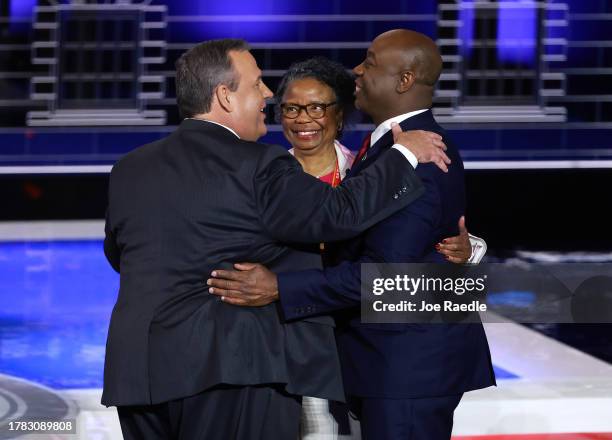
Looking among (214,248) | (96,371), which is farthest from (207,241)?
(96,371)

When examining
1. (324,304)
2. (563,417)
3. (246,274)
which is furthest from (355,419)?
(563,417)

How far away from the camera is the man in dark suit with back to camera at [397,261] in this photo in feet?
7.92

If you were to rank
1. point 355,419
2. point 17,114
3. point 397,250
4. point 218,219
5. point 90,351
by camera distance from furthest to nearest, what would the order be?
point 17,114
point 90,351
point 355,419
point 397,250
point 218,219

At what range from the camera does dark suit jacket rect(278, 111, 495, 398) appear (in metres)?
2.42

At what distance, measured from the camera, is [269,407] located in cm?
233

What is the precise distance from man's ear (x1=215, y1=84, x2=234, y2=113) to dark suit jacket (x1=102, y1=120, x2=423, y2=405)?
53mm

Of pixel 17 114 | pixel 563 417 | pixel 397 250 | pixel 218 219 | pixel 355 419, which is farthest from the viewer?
pixel 17 114

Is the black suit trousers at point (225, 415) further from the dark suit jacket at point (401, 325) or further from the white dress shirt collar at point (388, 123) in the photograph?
the white dress shirt collar at point (388, 123)

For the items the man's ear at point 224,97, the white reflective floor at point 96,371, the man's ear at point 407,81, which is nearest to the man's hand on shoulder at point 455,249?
the man's ear at point 407,81

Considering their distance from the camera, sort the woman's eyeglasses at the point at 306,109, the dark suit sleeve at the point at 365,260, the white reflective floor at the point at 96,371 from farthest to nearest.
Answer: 1. the white reflective floor at the point at 96,371
2. the woman's eyeglasses at the point at 306,109
3. the dark suit sleeve at the point at 365,260

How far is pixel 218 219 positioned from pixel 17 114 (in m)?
8.91

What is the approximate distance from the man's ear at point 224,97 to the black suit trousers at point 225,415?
0.59 meters

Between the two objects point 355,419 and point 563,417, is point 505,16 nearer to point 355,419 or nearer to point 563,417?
point 563,417

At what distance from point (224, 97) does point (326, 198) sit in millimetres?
310
